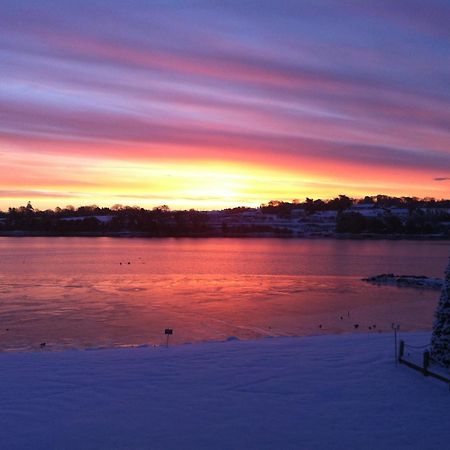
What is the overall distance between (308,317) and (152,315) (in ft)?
23.7

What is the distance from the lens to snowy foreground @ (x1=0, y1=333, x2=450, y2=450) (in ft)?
25.2

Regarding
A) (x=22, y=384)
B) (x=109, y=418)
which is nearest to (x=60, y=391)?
(x=22, y=384)

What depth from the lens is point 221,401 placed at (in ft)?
30.3

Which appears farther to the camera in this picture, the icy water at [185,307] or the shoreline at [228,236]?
the shoreline at [228,236]

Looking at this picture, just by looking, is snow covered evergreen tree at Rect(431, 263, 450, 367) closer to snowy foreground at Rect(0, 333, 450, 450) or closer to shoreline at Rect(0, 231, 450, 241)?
snowy foreground at Rect(0, 333, 450, 450)

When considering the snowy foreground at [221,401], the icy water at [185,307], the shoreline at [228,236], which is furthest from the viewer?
the shoreline at [228,236]

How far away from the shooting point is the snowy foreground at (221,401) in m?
7.70

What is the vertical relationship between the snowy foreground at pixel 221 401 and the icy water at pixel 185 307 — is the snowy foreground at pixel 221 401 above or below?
above

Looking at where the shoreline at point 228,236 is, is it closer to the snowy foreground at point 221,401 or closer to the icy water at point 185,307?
the icy water at point 185,307

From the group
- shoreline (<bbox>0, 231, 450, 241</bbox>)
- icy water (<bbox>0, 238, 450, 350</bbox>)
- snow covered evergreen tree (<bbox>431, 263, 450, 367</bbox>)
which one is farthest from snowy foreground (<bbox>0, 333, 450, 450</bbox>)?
shoreline (<bbox>0, 231, 450, 241</bbox>)

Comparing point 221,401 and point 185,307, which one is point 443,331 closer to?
point 221,401

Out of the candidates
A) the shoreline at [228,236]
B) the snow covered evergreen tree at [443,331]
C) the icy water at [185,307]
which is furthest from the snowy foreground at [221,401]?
the shoreline at [228,236]

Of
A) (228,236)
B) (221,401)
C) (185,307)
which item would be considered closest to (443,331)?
(221,401)

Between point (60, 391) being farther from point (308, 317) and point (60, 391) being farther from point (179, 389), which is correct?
point (308, 317)
